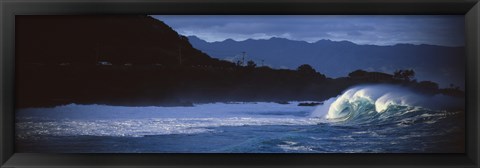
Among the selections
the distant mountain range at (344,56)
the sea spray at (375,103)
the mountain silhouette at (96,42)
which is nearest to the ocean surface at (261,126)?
the sea spray at (375,103)

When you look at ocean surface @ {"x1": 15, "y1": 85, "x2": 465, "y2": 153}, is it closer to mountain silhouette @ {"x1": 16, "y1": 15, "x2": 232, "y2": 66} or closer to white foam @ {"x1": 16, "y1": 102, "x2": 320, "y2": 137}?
white foam @ {"x1": 16, "y1": 102, "x2": 320, "y2": 137}

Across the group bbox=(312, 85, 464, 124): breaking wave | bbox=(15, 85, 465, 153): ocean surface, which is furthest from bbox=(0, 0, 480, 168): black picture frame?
bbox=(312, 85, 464, 124): breaking wave

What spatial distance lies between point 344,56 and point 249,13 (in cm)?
49

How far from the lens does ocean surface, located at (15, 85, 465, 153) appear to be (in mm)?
3416

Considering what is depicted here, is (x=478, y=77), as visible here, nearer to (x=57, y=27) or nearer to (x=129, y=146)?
(x=129, y=146)

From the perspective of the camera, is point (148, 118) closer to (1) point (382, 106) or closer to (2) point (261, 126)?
(2) point (261, 126)

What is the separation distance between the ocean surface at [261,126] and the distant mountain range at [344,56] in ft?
0.36

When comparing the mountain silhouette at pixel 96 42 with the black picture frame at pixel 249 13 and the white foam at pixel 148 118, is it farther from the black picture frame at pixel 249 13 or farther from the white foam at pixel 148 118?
the white foam at pixel 148 118

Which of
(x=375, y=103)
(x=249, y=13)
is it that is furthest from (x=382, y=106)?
(x=249, y=13)

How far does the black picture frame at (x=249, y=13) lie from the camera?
11.1 feet

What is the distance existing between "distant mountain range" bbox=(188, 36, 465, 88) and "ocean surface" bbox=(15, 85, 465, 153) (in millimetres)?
109

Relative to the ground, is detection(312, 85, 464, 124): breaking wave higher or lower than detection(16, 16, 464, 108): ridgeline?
lower

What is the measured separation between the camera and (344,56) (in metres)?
3.43

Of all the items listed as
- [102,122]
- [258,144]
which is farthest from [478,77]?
[102,122]
